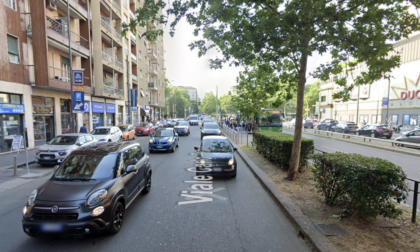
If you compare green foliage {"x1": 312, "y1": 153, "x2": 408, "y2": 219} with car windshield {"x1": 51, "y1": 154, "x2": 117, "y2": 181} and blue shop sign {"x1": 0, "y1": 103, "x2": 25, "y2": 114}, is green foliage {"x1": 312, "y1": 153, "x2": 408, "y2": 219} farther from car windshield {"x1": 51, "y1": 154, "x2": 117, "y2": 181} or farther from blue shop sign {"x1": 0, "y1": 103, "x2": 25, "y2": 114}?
blue shop sign {"x1": 0, "y1": 103, "x2": 25, "y2": 114}

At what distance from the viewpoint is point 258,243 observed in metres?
3.75

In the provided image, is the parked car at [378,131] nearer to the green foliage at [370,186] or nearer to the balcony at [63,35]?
the green foliage at [370,186]

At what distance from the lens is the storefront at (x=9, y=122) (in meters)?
12.6

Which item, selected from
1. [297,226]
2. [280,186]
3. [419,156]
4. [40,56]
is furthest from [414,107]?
[40,56]

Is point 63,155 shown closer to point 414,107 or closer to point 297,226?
point 297,226

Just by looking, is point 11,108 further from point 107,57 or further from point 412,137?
point 412,137

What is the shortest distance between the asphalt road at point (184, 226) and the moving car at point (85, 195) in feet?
1.04

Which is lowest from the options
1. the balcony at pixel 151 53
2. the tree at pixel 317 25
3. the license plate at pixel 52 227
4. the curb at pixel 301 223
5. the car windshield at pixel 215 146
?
the curb at pixel 301 223

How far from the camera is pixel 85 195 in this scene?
146 inches

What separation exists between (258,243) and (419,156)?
1490 cm

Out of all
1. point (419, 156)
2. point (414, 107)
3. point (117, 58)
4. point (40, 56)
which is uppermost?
point (117, 58)

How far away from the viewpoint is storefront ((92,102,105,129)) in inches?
894

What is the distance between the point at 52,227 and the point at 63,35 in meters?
18.2

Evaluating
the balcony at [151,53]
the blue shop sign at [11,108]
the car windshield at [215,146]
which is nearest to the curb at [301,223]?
the car windshield at [215,146]
